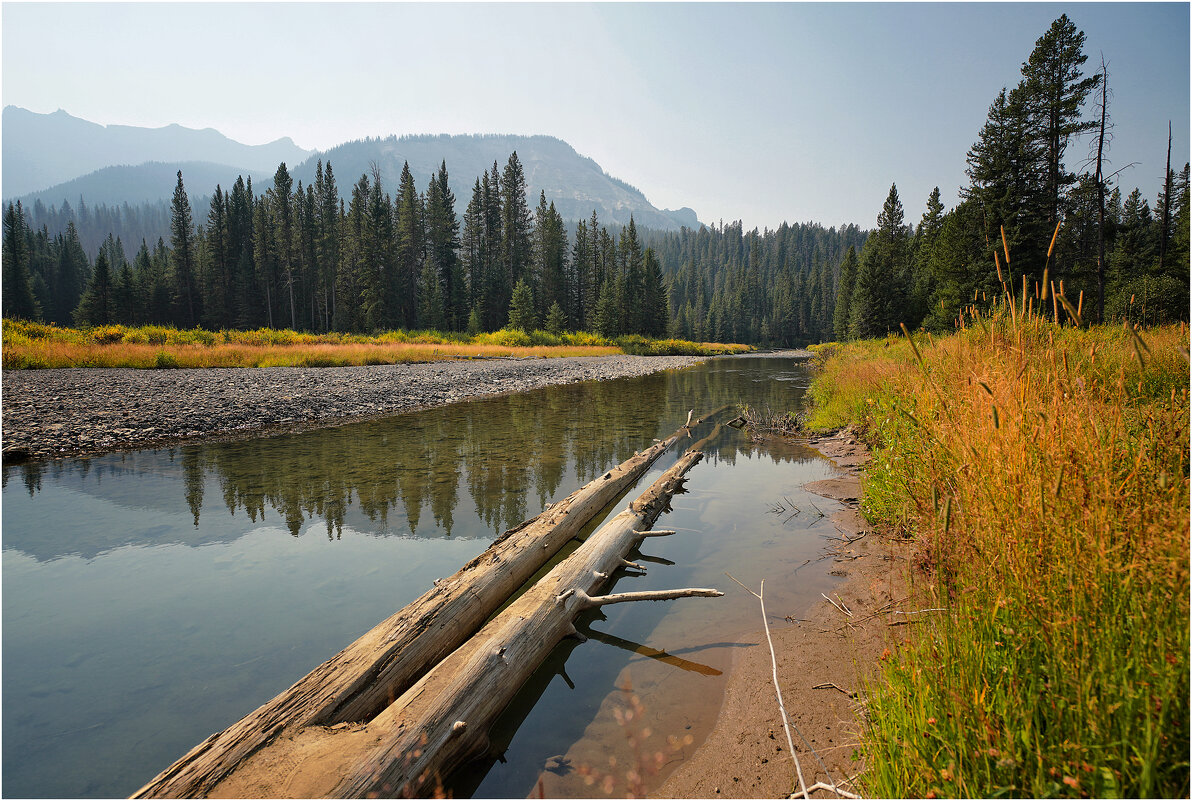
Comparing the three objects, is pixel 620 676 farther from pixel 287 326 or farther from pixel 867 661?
pixel 287 326

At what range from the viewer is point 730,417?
1550 centimetres

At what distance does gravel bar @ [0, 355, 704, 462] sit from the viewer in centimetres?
1003

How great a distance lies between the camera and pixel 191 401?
13.2 metres

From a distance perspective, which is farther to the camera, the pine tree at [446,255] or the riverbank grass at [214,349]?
the pine tree at [446,255]

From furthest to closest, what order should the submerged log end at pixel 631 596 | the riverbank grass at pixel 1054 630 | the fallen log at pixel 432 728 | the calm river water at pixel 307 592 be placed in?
the submerged log end at pixel 631 596 → the calm river water at pixel 307 592 → the fallen log at pixel 432 728 → the riverbank grass at pixel 1054 630

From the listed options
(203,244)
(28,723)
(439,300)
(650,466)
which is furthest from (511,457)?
(203,244)

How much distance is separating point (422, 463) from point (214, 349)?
72.0ft

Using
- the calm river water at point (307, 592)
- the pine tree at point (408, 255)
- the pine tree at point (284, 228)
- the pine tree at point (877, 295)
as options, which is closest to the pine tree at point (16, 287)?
the pine tree at point (284, 228)

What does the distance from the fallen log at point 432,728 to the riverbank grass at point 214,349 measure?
2445 centimetres

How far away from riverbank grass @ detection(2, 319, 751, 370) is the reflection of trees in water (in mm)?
13827

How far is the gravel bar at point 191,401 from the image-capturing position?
10.0 meters

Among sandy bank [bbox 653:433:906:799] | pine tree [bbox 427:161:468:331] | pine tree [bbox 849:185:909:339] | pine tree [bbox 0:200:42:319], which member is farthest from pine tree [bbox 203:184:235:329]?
sandy bank [bbox 653:433:906:799]

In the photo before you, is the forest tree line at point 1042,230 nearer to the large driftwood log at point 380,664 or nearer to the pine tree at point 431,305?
the large driftwood log at point 380,664

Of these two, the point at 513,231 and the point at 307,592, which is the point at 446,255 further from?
the point at 307,592
